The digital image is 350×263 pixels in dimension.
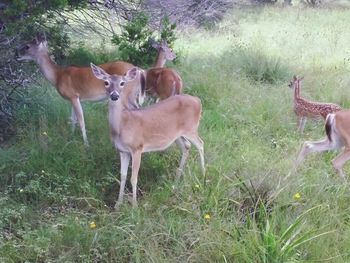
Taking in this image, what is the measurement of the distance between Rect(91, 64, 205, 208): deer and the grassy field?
259mm

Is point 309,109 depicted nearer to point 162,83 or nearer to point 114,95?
point 162,83

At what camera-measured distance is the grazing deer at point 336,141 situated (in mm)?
5652

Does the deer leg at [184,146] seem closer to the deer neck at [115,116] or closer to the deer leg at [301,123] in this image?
the deer neck at [115,116]

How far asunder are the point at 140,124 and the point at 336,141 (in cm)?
207

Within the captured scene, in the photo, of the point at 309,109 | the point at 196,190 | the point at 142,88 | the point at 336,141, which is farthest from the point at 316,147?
the point at 142,88

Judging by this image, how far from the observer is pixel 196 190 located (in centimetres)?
505

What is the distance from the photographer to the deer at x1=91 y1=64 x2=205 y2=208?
5.35 metres

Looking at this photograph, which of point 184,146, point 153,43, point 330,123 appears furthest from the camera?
point 153,43

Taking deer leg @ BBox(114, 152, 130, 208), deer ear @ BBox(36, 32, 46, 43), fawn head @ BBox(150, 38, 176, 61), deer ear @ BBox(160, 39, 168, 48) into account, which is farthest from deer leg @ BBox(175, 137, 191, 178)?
deer ear @ BBox(36, 32, 46, 43)

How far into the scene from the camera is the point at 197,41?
12836 millimetres

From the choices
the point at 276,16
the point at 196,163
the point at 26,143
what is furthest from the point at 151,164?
the point at 276,16

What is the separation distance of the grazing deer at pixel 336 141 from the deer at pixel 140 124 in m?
1.13

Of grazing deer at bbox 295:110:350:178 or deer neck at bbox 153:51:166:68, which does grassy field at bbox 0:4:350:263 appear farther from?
deer neck at bbox 153:51:166:68

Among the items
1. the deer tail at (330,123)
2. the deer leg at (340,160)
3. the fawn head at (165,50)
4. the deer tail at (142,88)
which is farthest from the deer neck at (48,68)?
the deer leg at (340,160)
